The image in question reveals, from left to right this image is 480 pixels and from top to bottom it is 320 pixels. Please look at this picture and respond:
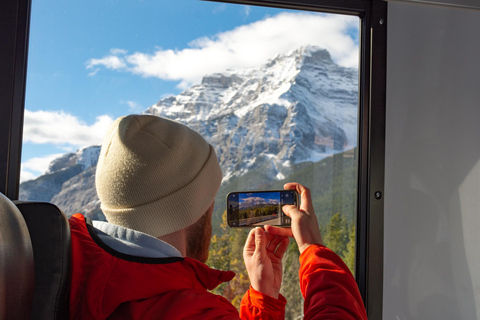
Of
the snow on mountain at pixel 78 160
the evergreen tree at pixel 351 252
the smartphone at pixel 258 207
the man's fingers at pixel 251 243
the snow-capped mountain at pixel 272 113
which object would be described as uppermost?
the snow-capped mountain at pixel 272 113

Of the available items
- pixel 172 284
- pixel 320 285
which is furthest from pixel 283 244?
pixel 172 284

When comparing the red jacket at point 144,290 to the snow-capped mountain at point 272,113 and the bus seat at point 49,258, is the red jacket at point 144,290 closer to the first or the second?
the bus seat at point 49,258

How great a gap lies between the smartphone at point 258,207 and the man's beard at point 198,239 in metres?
0.23

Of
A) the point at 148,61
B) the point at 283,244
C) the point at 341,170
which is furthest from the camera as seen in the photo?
the point at 341,170

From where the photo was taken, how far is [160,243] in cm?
79

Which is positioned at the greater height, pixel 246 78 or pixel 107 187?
pixel 246 78

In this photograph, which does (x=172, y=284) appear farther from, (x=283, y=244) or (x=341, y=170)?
(x=341, y=170)

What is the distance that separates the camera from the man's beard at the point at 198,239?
3.14ft

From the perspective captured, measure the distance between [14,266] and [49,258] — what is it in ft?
0.39

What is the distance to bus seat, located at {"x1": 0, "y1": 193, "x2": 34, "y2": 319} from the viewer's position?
55 cm

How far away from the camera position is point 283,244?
1.18 m

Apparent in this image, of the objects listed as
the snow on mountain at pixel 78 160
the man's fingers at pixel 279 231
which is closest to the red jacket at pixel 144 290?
the man's fingers at pixel 279 231

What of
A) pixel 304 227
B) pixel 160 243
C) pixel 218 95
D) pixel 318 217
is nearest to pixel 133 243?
pixel 160 243

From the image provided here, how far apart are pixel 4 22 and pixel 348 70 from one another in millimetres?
1181
